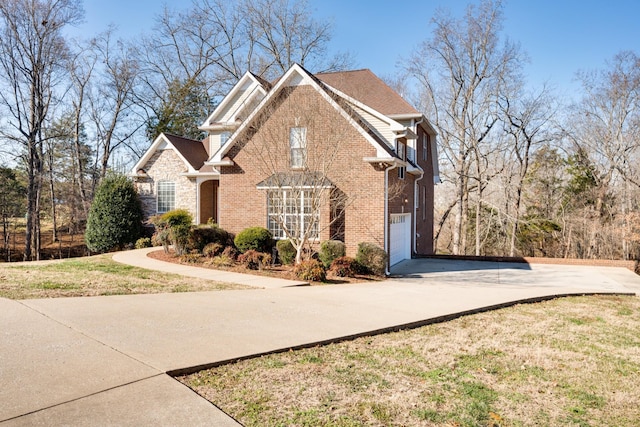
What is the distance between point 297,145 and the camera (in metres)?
15.5

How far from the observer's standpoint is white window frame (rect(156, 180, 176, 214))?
22391 mm

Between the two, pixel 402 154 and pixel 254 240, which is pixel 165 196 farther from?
pixel 402 154

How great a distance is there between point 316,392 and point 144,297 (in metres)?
5.60

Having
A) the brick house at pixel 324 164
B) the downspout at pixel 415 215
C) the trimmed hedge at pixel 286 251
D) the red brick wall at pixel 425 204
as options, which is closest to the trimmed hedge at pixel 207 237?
the brick house at pixel 324 164

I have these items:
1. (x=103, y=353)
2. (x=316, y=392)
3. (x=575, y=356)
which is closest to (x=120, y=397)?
(x=103, y=353)

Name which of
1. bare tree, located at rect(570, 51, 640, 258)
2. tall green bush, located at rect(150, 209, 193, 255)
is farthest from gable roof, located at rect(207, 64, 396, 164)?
bare tree, located at rect(570, 51, 640, 258)

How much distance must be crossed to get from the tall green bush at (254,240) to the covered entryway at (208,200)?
678 centimetres

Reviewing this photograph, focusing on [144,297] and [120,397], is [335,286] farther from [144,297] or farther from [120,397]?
[120,397]

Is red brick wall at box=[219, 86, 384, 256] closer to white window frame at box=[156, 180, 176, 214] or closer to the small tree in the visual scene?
white window frame at box=[156, 180, 176, 214]

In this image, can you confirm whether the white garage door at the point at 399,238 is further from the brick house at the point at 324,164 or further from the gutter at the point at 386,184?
the gutter at the point at 386,184

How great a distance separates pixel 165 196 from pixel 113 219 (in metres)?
2.89

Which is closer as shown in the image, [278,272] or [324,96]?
[278,272]

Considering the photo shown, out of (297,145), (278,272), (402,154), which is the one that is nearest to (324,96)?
(297,145)

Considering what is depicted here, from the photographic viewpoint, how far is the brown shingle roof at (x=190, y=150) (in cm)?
2229
